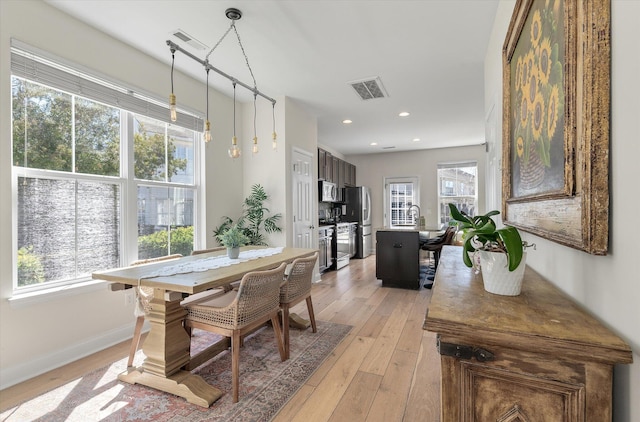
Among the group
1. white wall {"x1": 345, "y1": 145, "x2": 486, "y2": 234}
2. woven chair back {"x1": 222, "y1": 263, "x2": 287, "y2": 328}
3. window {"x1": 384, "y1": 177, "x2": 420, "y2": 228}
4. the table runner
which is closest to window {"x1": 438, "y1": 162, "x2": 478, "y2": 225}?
white wall {"x1": 345, "y1": 145, "x2": 486, "y2": 234}

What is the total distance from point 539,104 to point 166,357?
7.91 ft

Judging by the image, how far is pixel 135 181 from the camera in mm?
2924

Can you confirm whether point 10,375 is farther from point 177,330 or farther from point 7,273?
point 177,330

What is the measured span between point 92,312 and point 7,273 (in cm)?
69

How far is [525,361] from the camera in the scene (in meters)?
0.70

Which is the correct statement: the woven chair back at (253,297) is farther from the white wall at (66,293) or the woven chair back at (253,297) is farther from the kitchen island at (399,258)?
the kitchen island at (399,258)

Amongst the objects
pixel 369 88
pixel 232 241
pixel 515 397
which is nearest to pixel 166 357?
pixel 232 241

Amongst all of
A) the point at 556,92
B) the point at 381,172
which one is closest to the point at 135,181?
the point at 556,92

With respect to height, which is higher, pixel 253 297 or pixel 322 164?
pixel 322 164

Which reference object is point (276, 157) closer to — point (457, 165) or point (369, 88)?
point (369, 88)

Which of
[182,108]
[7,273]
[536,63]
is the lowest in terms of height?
[7,273]

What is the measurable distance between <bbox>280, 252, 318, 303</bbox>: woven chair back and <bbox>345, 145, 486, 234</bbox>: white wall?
5.68 metres

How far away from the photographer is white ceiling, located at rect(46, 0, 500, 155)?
2.26 m

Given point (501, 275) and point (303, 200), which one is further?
point (303, 200)
